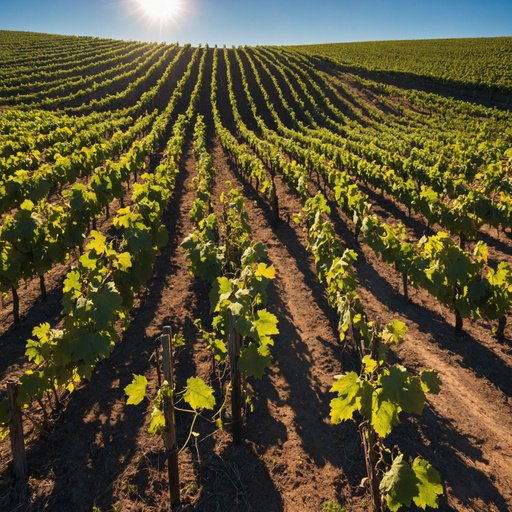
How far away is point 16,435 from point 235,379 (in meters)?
2.73

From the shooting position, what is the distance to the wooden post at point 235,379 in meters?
4.72

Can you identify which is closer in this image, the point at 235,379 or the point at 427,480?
the point at 427,480

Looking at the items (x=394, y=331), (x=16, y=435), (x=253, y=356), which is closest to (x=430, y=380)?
(x=394, y=331)

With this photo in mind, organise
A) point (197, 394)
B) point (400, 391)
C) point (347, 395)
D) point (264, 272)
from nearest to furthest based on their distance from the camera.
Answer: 1. point (400, 391)
2. point (347, 395)
3. point (197, 394)
4. point (264, 272)

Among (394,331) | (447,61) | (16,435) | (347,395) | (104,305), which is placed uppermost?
(447,61)

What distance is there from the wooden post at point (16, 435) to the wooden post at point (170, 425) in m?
1.86

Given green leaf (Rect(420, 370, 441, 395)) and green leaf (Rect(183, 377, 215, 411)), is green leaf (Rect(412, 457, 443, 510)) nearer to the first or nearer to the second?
green leaf (Rect(420, 370, 441, 395))

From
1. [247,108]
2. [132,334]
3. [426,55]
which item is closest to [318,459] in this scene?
[132,334]

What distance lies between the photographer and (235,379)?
5012mm

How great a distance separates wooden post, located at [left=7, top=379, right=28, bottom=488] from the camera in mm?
4277

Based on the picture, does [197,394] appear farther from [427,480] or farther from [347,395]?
[427,480]

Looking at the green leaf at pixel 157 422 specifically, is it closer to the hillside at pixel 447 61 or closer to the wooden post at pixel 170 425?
the wooden post at pixel 170 425

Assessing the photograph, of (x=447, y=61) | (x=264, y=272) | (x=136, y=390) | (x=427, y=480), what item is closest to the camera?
(x=427, y=480)

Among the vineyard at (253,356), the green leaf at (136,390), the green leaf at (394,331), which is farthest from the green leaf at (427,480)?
the green leaf at (136,390)
